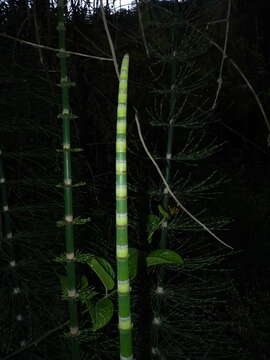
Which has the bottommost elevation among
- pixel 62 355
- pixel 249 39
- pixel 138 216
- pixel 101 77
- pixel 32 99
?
pixel 62 355

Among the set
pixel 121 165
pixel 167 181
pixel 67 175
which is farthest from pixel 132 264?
pixel 167 181

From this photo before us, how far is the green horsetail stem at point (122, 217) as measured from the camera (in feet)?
1.03

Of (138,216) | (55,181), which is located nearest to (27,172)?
(55,181)

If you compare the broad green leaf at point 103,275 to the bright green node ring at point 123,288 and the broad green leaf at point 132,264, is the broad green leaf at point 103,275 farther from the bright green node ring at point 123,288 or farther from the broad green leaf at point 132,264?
the bright green node ring at point 123,288

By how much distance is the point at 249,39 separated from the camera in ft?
17.8

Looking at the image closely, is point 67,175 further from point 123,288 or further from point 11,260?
point 11,260

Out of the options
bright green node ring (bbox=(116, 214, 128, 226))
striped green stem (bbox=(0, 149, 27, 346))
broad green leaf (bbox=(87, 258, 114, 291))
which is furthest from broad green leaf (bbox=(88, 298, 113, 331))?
striped green stem (bbox=(0, 149, 27, 346))

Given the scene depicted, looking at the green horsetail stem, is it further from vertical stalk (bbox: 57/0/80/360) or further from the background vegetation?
the background vegetation

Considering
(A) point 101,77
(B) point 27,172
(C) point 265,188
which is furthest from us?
(C) point 265,188

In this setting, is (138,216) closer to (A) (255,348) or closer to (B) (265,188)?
(A) (255,348)

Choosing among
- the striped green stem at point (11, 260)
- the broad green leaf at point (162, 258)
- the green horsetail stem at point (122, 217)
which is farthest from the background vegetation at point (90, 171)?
the green horsetail stem at point (122, 217)

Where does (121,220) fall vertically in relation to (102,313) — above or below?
above

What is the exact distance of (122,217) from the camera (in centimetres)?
34

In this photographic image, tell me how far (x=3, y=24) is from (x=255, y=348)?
252cm
